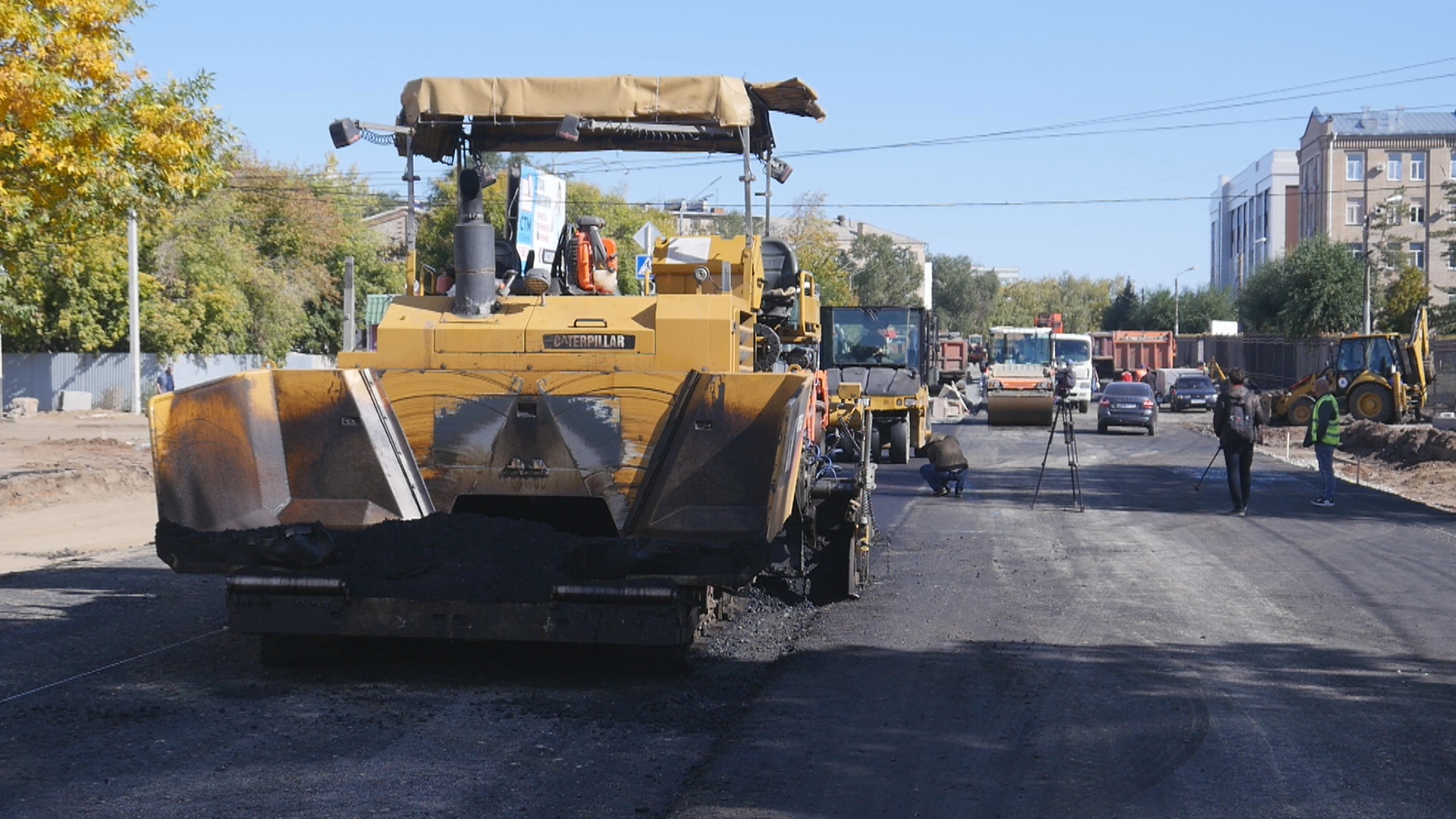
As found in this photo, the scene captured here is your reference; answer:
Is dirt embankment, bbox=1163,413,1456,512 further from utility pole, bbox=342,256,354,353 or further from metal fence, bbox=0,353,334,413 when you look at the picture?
metal fence, bbox=0,353,334,413

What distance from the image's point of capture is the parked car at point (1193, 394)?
1933 inches

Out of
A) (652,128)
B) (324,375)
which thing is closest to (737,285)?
(652,128)

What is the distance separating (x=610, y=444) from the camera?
733 cm

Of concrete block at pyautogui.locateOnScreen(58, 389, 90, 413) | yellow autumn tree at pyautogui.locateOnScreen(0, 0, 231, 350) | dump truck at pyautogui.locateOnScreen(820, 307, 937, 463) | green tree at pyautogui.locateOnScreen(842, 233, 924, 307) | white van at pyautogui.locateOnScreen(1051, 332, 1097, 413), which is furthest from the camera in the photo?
green tree at pyautogui.locateOnScreen(842, 233, 924, 307)

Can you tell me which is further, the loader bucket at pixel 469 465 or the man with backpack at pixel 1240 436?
the man with backpack at pixel 1240 436

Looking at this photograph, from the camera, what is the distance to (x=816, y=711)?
22.4ft

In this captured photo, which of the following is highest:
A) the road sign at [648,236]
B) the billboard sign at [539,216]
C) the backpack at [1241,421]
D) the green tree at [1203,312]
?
the green tree at [1203,312]

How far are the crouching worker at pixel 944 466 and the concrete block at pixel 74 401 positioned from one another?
30.3 meters

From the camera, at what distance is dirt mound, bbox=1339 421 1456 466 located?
24.9 metres

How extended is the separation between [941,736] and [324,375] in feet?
11.8

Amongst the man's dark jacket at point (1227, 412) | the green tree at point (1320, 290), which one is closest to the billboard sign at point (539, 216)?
the man's dark jacket at point (1227, 412)

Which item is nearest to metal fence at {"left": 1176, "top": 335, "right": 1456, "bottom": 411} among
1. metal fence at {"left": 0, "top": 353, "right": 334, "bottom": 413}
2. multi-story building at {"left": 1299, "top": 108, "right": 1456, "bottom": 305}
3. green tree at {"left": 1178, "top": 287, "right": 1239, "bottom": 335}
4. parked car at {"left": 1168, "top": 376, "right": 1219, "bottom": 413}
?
parked car at {"left": 1168, "top": 376, "right": 1219, "bottom": 413}

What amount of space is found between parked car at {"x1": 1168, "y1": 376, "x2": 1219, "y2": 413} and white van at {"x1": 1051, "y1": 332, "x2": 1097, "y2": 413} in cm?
533

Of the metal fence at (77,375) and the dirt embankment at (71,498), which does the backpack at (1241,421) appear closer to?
the dirt embankment at (71,498)
